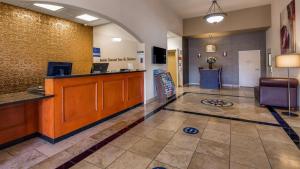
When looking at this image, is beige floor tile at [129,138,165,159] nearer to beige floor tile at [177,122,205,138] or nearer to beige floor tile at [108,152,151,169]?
beige floor tile at [108,152,151,169]

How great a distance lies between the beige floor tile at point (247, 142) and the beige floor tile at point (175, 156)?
2.74ft

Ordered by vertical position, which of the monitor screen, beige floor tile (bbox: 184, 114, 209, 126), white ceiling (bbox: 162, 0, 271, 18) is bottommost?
beige floor tile (bbox: 184, 114, 209, 126)

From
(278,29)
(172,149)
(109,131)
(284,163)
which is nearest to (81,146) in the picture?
(109,131)

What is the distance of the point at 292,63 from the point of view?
368 cm

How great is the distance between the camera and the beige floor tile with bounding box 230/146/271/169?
1956 millimetres

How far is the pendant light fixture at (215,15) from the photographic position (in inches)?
216

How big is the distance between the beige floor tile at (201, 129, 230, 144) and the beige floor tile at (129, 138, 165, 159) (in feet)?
2.74

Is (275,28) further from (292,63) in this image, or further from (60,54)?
(60,54)

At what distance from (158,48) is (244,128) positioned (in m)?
3.74

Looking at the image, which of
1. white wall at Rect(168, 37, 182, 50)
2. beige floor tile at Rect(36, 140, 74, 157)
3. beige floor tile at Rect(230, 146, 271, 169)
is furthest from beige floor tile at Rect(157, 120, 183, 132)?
white wall at Rect(168, 37, 182, 50)

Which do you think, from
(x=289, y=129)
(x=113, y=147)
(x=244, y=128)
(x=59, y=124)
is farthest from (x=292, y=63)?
(x=59, y=124)

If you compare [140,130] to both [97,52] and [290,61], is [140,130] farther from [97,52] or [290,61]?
[97,52]

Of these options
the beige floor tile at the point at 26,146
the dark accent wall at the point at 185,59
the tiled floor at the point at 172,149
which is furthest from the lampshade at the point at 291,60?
the dark accent wall at the point at 185,59

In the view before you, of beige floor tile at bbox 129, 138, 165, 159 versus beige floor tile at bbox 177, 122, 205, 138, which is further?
beige floor tile at bbox 177, 122, 205, 138
